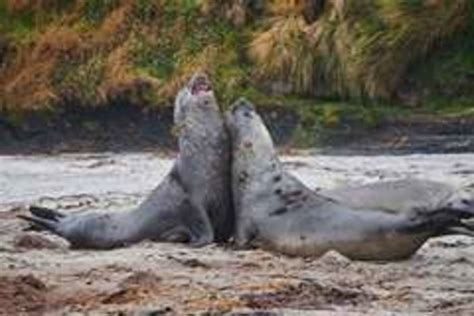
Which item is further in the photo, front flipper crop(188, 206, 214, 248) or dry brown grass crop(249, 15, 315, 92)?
dry brown grass crop(249, 15, 315, 92)

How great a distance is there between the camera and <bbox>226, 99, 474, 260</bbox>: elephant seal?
384 inches

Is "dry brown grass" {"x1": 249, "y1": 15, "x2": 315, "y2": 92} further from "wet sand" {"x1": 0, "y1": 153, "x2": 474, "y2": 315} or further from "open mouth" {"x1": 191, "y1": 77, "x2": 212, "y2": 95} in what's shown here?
"open mouth" {"x1": 191, "y1": 77, "x2": 212, "y2": 95}

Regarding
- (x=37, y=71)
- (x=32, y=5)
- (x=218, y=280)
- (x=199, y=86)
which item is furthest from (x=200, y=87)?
(x=32, y=5)

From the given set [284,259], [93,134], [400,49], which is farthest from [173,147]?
[284,259]

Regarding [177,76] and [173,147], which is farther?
[177,76]

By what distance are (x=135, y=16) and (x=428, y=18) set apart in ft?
17.4

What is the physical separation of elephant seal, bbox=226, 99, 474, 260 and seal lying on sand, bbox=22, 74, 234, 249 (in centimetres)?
15

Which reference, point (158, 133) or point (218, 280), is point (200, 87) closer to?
point (218, 280)

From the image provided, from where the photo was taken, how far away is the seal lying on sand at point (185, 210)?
11398mm

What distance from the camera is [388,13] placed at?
2145 centimetres

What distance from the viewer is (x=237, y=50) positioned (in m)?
23.2

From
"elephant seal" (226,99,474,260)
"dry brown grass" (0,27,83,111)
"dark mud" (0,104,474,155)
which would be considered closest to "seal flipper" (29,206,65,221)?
"elephant seal" (226,99,474,260)

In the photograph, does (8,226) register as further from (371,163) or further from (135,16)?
(135,16)

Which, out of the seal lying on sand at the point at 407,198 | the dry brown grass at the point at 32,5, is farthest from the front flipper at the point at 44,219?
the dry brown grass at the point at 32,5
